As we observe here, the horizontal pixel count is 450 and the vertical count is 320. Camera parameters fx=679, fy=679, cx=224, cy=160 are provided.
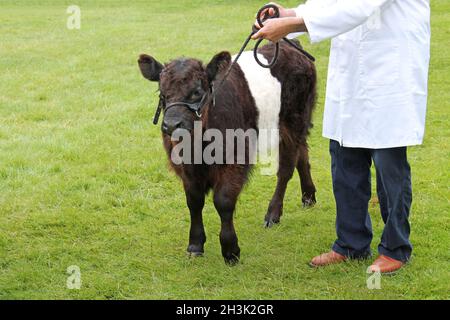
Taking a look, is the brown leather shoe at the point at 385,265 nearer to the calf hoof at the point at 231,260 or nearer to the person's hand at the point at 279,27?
the calf hoof at the point at 231,260

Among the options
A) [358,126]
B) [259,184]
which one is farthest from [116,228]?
[358,126]

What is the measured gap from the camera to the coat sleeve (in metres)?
4.37

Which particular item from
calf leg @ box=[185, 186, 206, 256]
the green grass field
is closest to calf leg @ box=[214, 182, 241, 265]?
the green grass field

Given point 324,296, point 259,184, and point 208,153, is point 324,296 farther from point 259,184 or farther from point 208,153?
point 259,184

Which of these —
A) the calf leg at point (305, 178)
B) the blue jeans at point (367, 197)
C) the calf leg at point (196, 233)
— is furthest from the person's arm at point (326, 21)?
the calf leg at point (305, 178)

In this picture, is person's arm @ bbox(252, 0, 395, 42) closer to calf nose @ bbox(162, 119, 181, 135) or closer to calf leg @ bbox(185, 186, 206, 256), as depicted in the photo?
calf nose @ bbox(162, 119, 181, 135)

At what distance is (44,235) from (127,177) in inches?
60.4

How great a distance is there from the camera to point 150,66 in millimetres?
4996

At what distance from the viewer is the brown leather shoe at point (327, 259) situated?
5.24 m

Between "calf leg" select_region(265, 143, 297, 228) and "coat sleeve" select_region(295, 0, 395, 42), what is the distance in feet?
6.05

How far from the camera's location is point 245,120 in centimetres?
546

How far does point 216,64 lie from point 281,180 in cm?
165

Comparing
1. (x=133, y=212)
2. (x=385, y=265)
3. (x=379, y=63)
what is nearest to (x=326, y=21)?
(x=379, y=63)

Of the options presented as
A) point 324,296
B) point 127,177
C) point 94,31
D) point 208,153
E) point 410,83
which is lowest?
point 324,296
